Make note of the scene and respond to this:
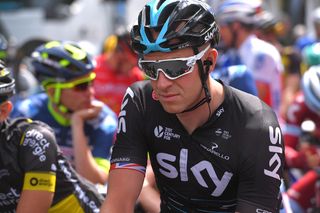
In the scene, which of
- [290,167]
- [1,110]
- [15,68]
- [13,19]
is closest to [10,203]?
[1,110]

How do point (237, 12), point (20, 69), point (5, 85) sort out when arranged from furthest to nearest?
point (20, 69) < point (237, 12) < point (5, 85)

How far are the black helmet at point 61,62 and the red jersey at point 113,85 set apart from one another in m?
2.23

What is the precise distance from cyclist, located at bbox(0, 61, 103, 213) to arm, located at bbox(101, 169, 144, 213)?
49 centimetres

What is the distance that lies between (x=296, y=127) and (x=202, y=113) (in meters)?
2.55

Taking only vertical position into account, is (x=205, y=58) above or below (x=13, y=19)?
above

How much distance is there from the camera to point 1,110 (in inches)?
156

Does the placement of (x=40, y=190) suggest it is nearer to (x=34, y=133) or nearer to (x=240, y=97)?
(x=34, y=133)

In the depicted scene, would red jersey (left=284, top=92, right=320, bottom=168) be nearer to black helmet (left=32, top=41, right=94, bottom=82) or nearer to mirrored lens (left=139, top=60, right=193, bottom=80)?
black helmet (left=32, top=41, right=94, bottom=82)

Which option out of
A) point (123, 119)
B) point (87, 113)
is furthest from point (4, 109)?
point (87, 113)

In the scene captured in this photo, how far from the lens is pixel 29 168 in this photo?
3.78 m

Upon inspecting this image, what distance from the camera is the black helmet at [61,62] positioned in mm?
5410

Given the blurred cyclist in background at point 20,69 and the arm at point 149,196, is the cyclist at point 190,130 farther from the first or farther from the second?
the blurred cyclist in background at point 20,69

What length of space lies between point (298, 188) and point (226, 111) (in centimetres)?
248

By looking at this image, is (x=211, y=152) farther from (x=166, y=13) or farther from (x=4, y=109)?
(x=4, y=109)
